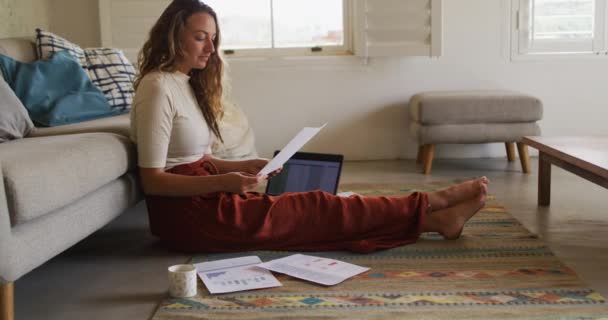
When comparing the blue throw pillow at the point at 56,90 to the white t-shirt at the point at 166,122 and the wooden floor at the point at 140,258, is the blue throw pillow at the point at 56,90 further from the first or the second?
the white t-shirt at the point at 166,122

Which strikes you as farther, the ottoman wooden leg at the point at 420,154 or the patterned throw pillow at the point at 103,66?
the ottoman wooden leg at the point at 420,154

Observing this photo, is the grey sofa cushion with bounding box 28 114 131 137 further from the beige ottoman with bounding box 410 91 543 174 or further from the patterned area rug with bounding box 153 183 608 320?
the beige ottoman with bounding box 410 91 543 174

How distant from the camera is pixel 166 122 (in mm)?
2289

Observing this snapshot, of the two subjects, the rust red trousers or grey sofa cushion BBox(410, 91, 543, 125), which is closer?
the rust red trousers

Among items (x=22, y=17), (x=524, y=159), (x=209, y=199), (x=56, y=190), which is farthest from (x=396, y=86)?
(x=56, y=190)

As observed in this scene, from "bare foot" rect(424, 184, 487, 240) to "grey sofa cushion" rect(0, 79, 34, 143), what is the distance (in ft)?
5.05

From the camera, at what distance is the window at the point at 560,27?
439 cm

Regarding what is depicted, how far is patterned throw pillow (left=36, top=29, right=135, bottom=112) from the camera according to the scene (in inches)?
132

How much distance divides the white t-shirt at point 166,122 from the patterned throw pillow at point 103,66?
3.61 feet

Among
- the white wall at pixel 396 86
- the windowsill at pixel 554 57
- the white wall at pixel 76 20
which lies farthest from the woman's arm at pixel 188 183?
the windowsill at pixel 554 57

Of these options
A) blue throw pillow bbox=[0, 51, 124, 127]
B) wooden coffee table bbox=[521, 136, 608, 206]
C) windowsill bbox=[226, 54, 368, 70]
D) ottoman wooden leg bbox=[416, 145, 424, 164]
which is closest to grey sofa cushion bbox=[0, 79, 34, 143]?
blue throw pillow bbox=[0, 51, 124, 127]

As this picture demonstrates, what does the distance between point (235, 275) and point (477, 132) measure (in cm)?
223

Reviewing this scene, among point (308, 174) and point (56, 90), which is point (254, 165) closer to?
point (308, 174)

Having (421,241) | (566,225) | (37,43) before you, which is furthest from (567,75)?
(37,43)
